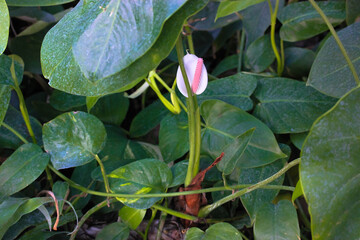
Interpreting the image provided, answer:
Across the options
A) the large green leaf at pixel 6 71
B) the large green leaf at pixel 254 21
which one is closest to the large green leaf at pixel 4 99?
the large green leaf at pixel 6 71

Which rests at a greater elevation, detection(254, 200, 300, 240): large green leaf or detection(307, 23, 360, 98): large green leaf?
detection(307, 23, 360, 98): large green leaf

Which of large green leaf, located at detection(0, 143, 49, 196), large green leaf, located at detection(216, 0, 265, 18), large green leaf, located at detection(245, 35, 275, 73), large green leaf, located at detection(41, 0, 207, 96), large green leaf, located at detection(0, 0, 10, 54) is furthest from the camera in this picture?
large green leaf, located at detection(245, 35, 275, 73)

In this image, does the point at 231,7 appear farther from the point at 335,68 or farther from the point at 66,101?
the point at 66,101

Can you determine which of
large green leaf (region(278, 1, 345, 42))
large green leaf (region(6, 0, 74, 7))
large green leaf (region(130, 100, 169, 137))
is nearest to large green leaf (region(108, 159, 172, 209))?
large green leaf (region(130, 100, 169, 137))

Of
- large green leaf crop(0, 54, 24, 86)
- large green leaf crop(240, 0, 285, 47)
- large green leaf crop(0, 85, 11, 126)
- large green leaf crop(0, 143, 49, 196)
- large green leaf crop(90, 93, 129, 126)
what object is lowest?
large green leaf crop(90, 93, 129, 126)

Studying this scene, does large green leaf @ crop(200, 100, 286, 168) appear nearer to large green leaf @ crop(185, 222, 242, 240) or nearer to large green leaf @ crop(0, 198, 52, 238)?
large green leaf @ crop(185, 222, 242, 240)

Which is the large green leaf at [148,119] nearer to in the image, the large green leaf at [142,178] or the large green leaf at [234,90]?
the large green leaf at [234,90]

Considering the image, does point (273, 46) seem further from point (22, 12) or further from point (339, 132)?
point (22, 12)
